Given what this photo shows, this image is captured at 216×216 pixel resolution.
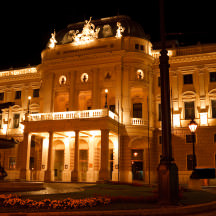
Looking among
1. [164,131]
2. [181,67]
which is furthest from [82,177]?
[164,131]

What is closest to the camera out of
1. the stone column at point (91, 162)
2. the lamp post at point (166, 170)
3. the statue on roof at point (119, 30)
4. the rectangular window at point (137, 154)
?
the lamp post at point (166, 170)

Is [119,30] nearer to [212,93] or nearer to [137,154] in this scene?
[212,93]

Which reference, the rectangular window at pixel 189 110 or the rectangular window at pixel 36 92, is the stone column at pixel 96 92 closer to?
the rectangular window at pixel 36 92

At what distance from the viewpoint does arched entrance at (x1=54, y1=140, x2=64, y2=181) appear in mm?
37059

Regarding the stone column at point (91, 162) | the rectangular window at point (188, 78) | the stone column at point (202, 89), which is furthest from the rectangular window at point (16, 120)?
the stone column at point (202, 89)

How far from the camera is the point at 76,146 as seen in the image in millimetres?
29781

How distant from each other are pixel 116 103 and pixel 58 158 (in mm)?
10741

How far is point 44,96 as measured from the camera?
37344 millimetres

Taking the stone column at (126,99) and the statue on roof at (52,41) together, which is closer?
the stone column at (126,99)

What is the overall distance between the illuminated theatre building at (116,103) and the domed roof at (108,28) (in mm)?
130

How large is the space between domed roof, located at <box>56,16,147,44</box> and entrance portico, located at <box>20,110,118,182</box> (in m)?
12.2

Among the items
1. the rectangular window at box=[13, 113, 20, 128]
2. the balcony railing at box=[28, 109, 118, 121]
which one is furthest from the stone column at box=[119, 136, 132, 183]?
the rectangular window at box=[13, 113, 20, 128]

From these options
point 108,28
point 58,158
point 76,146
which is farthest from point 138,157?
point 108,28

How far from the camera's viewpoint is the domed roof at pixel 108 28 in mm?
37062
